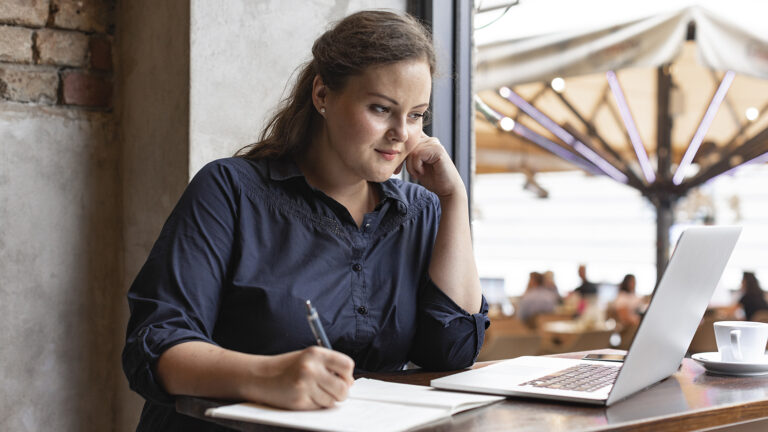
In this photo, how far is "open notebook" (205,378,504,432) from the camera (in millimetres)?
867

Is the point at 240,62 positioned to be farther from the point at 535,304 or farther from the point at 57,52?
the point at 535,304

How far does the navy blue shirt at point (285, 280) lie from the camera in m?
1.24

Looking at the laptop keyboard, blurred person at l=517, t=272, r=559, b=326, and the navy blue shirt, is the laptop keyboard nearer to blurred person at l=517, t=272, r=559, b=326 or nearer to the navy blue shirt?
the navy blue shirt

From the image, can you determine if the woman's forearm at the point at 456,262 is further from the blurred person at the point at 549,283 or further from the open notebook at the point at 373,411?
the blurred person at the point at 549,283

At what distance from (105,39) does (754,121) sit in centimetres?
509

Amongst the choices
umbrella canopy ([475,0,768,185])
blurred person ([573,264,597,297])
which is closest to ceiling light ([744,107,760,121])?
umbrella canopy ([475,0,768,185])

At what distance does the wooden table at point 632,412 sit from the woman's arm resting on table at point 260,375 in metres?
0.03

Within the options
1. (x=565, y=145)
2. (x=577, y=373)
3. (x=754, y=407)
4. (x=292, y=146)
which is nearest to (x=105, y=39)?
(x=292, y=146)

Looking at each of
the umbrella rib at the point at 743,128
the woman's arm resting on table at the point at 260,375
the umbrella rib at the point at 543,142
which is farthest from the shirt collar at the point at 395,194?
the umbrella rib at the point at 743,128

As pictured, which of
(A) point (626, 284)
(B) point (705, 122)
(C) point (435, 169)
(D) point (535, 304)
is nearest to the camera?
(C) point (435, 169)

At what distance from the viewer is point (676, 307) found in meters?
1.14

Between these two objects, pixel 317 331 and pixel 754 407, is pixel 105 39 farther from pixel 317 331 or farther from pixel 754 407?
pixel 754 407

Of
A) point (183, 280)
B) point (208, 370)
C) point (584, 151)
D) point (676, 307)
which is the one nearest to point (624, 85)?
point (584, 151)

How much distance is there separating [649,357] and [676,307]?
0.09 m
